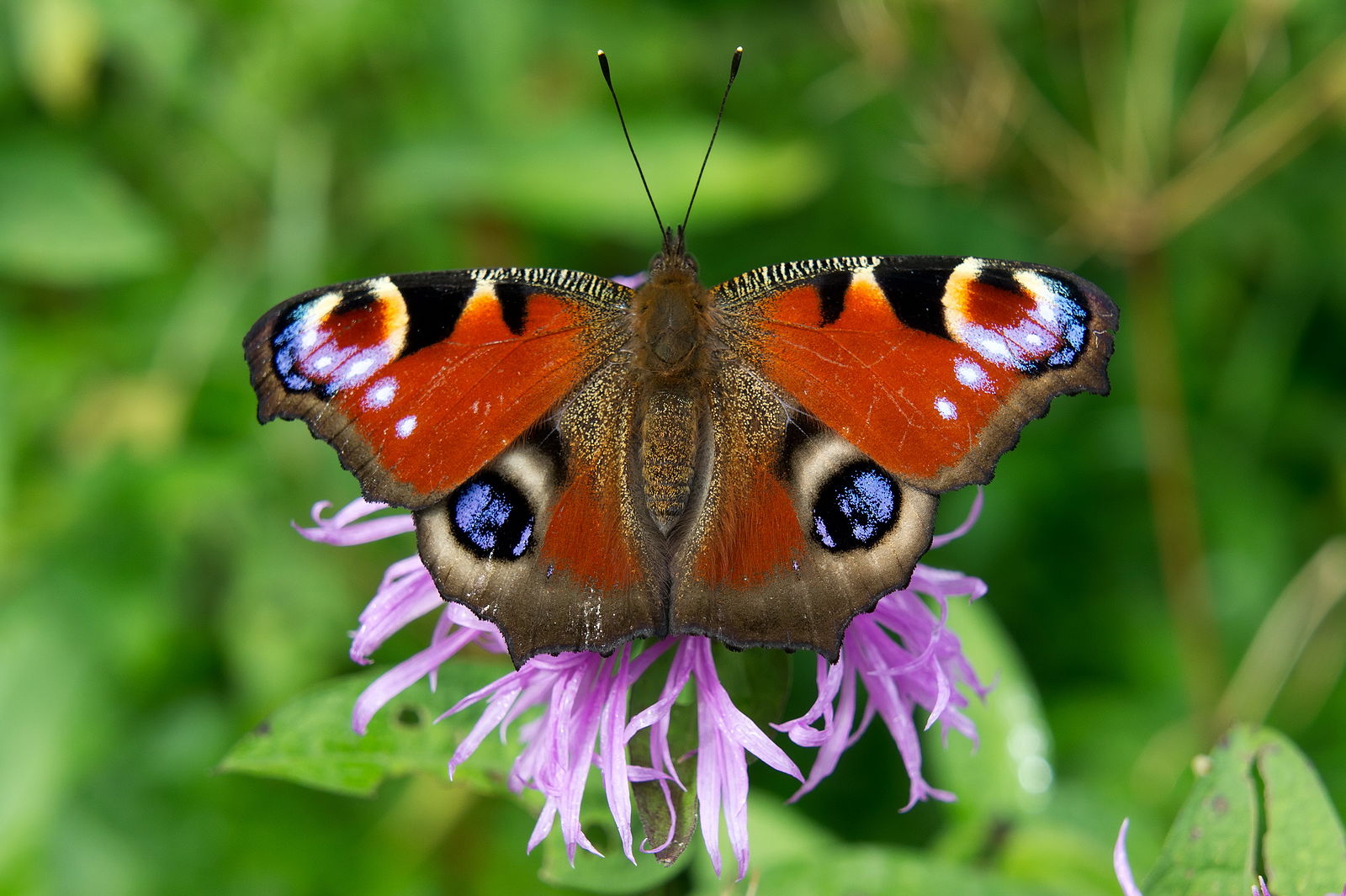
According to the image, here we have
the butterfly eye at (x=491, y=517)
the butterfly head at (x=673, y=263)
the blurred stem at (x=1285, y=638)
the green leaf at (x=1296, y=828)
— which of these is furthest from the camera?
the blurred stem at (x=1285, y=638)

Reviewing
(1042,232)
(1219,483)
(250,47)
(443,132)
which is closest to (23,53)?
(250,47)

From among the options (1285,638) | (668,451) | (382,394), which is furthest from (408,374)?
(1285,638)

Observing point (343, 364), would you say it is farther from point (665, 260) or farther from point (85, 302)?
point (85, 302)

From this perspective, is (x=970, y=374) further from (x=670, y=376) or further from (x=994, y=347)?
(x=670, y=376)

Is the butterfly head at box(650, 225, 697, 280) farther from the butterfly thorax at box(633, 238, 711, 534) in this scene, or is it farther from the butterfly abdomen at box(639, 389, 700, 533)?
the butterfly abdomen at box(639, 389, 700, 533)

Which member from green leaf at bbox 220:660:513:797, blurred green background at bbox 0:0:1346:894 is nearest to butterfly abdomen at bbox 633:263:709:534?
green leaf at bbox 220:660:513:797

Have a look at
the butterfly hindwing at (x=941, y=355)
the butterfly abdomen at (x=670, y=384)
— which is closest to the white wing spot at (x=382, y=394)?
the butterfly abdomen at (x=670, y=384)

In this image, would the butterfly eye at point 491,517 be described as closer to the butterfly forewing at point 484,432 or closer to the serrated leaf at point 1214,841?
the butterfly forewing at point 484,432
